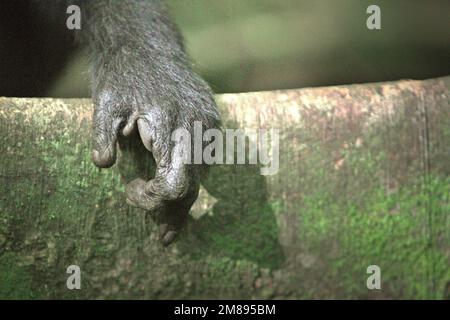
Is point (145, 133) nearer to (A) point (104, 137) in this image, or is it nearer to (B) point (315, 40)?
(A) point (104, 137)

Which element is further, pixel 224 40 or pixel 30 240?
pixel 224 40

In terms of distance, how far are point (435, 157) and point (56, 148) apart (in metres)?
0.68

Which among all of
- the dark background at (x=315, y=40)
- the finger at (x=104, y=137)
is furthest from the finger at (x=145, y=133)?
the dark background at (x=315, y=40)

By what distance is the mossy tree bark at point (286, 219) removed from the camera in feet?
3.45

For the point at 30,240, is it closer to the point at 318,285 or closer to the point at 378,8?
the point at 318,285

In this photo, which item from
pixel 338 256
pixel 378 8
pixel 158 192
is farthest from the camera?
pixel 378 8

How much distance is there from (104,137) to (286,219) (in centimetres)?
35

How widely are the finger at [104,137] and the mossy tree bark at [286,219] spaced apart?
0.05 m

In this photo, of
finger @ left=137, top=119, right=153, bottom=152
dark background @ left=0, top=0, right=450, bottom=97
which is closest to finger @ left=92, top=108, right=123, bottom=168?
finger @ left=137, top=119, right=153, bottom=152

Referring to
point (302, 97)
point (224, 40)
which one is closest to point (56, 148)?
point (302, 97)

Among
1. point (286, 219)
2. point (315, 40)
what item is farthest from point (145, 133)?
point (315, 40)

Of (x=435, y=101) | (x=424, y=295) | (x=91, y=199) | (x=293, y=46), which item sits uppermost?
(x=293, y=46)

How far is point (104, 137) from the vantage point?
0.99 m

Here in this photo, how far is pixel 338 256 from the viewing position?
3.51 feet
